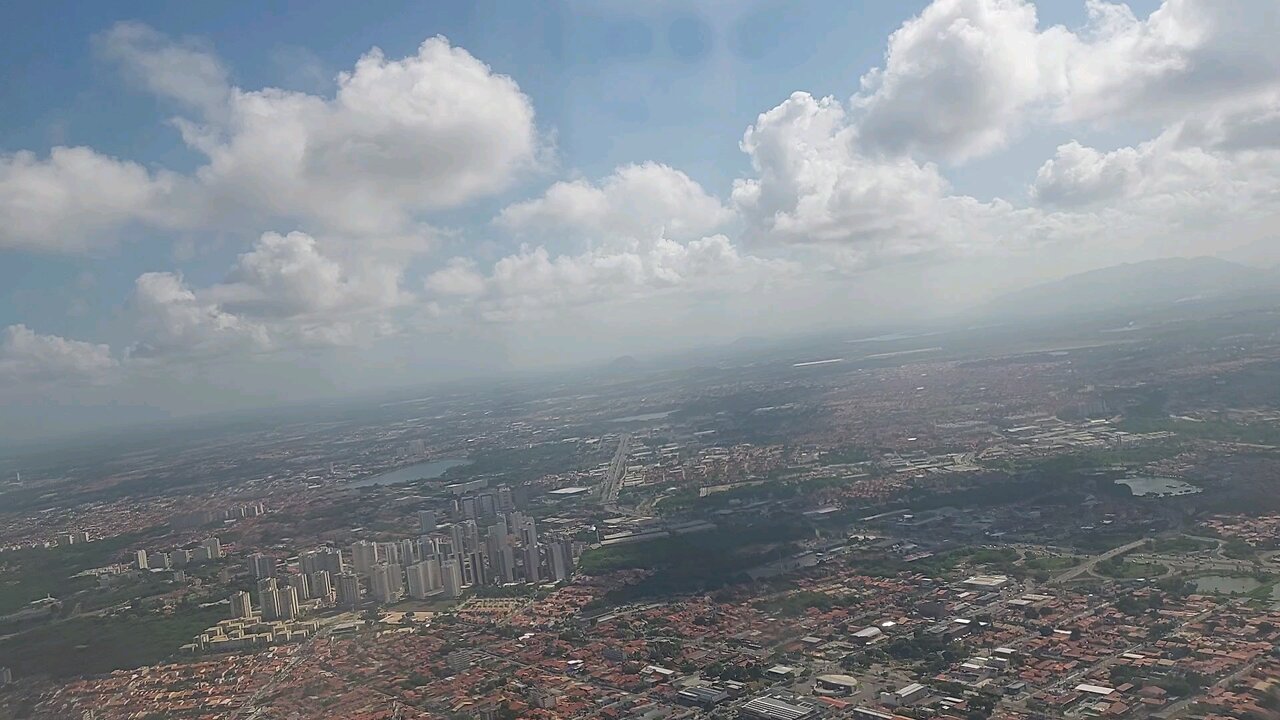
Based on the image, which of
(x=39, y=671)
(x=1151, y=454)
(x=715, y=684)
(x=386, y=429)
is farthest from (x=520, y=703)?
(x=386, y=429)

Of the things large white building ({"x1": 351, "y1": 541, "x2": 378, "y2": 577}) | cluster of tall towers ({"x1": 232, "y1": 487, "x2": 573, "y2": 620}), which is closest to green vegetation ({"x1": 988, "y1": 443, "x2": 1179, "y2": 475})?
cluster of tall towers ({"x1": 232, "y1": 487, "x2": 573, "y2": 620})

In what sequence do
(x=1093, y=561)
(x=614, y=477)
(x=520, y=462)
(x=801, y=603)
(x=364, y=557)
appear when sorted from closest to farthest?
(x=801, y=603), (x=1093, y=561), (x=364, y=557), (x=614, y=477), (x=520, y=462)

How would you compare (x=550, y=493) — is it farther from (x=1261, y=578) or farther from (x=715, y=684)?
(x=1261, y=578)

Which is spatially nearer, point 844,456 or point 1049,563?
point 1049,563

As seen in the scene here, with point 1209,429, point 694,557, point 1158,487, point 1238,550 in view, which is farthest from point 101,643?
point 1209,429

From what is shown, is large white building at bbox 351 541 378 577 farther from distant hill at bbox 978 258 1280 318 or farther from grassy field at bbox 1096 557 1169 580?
distant hill at bbox 978 258 1280 318

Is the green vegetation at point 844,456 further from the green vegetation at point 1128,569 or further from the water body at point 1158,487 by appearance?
the green vegetation at point 1128,569

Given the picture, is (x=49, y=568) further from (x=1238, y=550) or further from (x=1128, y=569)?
(x=1238, y=550)
